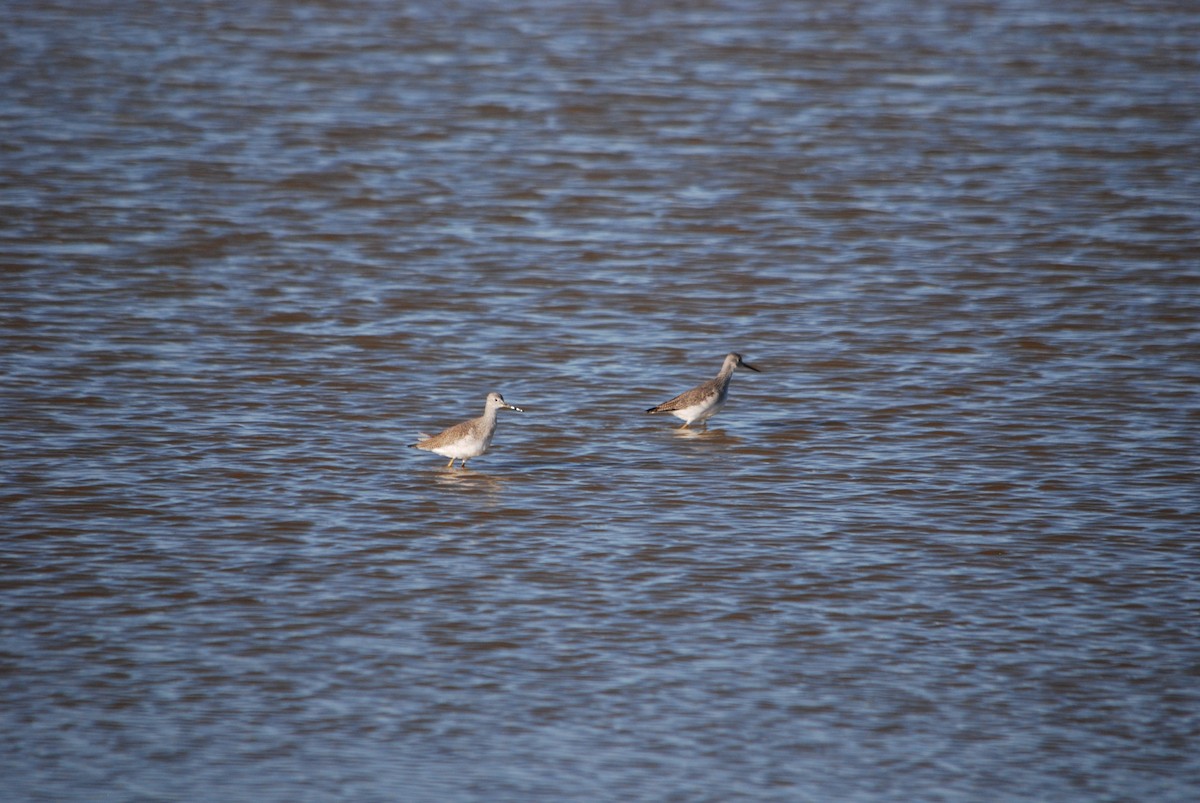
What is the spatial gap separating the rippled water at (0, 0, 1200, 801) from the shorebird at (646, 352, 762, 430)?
24 cm

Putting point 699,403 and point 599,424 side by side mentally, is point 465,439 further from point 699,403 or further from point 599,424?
point 699,403

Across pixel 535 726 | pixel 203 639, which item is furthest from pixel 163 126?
pixel 535 726

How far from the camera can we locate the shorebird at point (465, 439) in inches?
492

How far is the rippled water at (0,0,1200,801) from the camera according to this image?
8586mm

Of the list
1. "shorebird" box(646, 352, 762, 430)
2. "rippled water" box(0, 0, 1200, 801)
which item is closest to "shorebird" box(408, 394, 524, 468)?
"rippled water" box(0, 0, 1200, 801)

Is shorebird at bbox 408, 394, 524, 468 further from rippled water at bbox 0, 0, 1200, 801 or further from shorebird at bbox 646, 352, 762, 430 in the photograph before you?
shorebird at bbox 646, 352, 762, 430

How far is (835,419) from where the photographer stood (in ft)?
46.3

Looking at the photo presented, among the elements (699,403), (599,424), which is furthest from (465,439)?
(699,403)

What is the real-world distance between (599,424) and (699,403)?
913 millimetres

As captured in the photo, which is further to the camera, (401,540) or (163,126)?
(163,126)

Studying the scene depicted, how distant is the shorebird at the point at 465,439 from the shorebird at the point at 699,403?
1680mm

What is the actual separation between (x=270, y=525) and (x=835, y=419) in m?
5.22

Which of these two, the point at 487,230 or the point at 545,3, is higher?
the point at 545,3

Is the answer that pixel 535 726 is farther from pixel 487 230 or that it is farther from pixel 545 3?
pixel 545 3
